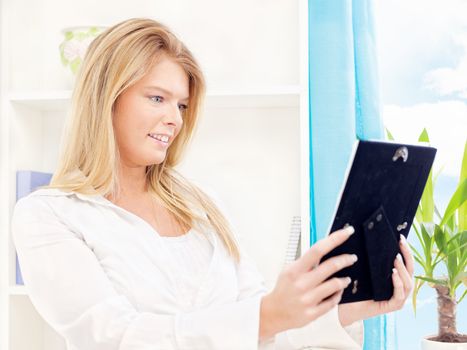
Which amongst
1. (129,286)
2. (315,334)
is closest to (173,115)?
(129,286)

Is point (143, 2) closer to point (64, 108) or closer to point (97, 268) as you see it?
point (64, 108)

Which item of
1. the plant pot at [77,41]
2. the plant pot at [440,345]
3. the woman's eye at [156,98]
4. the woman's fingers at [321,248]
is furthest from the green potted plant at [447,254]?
the plant pot at [77,41]

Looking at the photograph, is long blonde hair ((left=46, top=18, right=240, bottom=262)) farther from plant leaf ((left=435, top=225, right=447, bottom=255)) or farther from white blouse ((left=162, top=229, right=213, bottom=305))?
plant leaf ((left=435, top=225, right=447, bottom=255))

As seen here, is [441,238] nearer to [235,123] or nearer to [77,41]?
[235,123]

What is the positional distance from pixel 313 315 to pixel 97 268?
0.48 meters

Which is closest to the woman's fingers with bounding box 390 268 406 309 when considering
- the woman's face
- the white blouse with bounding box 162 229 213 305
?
the white blouse with bounding box 162 229 213 305

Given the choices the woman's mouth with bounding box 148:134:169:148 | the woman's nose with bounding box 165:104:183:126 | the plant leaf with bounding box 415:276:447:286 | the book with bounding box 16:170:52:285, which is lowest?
the plant leaf with bounding box 415:276:447:286

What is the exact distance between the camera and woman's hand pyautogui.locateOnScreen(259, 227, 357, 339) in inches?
41.4

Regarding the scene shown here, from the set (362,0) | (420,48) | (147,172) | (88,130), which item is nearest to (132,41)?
(88,130)

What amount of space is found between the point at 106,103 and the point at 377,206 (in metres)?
0.67

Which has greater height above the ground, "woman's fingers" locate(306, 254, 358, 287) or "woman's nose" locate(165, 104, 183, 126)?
"woman's nose" locate(165, 104, 183, 126)

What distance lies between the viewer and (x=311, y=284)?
1056 mm

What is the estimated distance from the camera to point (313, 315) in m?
1.08

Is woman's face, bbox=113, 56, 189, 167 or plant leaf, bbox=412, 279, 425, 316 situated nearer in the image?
woman's face, bbox=113, 56, 189, 167
